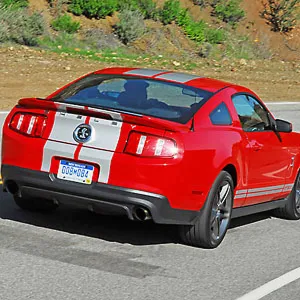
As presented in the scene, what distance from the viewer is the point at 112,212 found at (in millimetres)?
7109

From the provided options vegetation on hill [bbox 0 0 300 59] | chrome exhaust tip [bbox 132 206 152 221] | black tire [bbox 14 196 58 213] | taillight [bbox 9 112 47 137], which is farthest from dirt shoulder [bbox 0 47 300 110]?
chrome exhaust tip [bbox 132 206 152 221]

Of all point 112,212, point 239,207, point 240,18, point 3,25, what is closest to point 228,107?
point 239,207

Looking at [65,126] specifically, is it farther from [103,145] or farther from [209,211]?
[209,211]

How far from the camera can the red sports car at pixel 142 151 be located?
6957 millimetres

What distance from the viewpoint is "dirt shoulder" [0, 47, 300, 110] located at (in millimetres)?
23031

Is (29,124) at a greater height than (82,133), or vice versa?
(82,133)

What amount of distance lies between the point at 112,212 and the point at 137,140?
63cm

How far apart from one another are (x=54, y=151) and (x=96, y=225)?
1.26 metres

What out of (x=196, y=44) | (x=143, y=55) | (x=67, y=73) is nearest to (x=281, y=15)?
(x=196, y=44)

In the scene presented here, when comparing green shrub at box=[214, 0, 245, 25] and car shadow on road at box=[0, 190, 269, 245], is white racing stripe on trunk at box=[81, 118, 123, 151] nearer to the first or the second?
car shadow on road at box=[0, 190, 269, 245]

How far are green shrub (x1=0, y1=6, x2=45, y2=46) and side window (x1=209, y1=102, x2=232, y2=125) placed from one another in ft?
75.3

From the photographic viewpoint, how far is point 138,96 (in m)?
7.82

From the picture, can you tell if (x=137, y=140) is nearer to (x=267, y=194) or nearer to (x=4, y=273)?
(x=4, y=273)

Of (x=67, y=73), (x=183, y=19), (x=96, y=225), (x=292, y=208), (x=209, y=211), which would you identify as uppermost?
(x=209, y=211)
